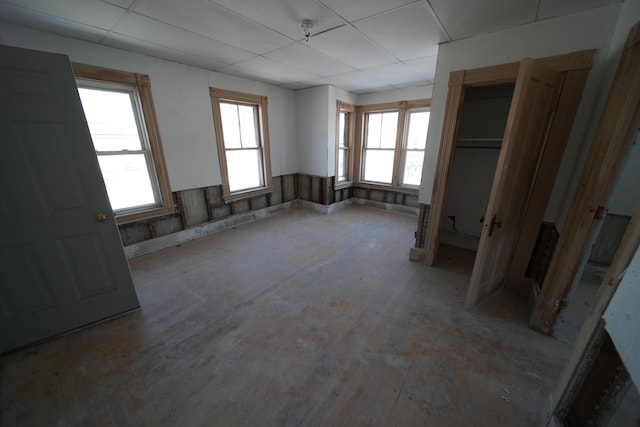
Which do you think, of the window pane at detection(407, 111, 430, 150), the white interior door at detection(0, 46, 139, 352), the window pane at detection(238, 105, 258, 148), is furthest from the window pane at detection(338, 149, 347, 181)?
the white interior door at detection(0, 46, 139, 352)

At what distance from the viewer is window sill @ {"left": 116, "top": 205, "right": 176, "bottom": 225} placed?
296cm

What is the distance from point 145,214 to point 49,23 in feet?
6.77

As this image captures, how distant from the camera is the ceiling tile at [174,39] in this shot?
2109 millimetres

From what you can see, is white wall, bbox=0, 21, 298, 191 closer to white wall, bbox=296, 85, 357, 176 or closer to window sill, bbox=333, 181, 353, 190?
white wall, bbox=296, 85, 357, 176

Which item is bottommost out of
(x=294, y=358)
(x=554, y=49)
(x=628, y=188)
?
(x=294, y=358)

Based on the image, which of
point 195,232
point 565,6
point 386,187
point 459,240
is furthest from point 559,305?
point 195,232

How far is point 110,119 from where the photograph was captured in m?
2.82

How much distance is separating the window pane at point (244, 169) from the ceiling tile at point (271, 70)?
133 cm

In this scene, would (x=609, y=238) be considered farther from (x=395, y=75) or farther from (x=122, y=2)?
(x=122, y=2)

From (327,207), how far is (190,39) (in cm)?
353

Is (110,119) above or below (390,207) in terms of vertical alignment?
above

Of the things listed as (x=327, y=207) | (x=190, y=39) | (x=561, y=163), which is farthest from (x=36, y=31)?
(x=561, y=163)

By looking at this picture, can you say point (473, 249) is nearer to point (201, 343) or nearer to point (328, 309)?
point (328, 309)

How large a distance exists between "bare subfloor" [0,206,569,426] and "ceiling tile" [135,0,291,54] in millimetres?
2598
